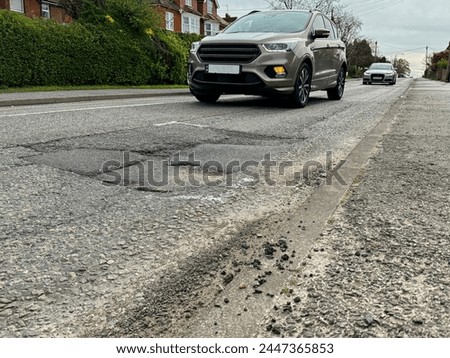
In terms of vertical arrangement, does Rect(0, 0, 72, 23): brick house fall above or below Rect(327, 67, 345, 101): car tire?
above

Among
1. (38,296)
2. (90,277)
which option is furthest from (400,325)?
(38,296)

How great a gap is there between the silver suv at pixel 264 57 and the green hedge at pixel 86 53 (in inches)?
317

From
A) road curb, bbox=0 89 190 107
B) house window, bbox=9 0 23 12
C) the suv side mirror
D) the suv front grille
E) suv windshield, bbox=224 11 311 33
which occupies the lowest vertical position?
road curb, bbox=0 89 190 107

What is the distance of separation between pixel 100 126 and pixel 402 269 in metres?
4.36

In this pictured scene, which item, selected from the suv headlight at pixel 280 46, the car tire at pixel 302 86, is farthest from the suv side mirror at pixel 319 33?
the suv headlight at pixel 280 46

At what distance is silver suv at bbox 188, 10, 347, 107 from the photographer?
7.38 m

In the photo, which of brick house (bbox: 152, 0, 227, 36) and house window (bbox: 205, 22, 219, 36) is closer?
brick house (bbox: 152, 0, 227, 36)

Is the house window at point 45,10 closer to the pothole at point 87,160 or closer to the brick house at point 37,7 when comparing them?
the brick house at point 37,7

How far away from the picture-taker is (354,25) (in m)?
61.8

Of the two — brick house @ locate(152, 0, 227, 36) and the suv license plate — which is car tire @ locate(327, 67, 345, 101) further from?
brick house @ locate(152, 0, 227, 36)

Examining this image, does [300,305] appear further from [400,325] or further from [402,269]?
[402,269]

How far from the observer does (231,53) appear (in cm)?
742

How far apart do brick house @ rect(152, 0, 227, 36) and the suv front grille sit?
3151 centimetres

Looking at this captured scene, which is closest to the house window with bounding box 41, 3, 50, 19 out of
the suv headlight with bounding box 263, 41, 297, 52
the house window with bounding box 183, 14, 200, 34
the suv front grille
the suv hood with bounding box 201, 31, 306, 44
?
the house window with bounding box 183, 14, 200, 34
